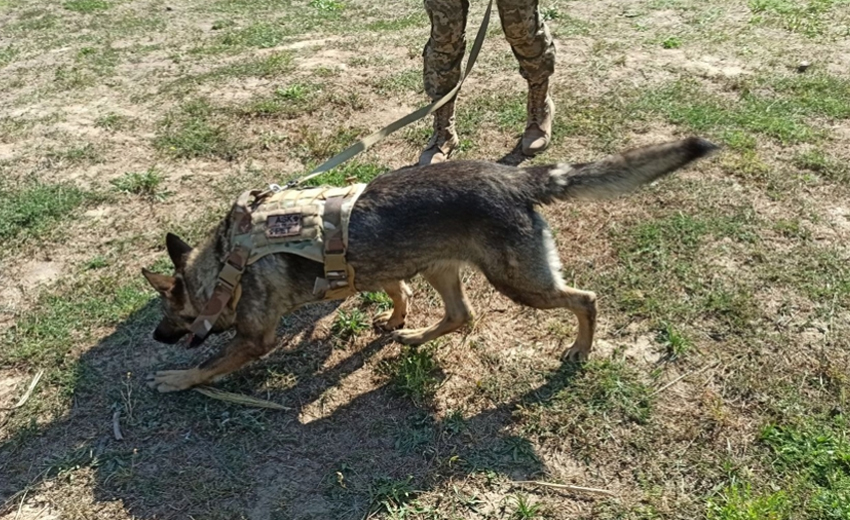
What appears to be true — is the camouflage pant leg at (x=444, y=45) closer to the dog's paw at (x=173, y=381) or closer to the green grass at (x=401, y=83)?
the green grass at (x=401, y=83)

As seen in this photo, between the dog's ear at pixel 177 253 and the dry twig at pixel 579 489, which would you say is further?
the dog's ear at pixel 177 253

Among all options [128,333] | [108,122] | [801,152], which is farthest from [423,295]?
[108,122]

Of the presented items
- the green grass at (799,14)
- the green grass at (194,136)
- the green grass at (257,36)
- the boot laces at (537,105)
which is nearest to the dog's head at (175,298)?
the green grass at (194,136)

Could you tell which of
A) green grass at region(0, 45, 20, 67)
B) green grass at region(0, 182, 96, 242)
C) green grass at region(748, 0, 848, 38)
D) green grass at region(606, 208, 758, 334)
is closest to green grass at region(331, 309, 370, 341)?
green grass at region(606, 208, 758, 334)

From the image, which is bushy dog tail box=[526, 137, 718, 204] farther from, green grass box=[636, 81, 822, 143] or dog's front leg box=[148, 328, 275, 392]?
green grass box=[636, 81, 822, 143]

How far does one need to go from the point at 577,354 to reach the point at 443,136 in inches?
106

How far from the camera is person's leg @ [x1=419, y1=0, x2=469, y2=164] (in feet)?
17.3

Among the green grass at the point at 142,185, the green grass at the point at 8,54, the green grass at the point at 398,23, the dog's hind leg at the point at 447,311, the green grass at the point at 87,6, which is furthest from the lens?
the green grass at the point at 87,6

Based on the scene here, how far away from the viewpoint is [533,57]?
5.60m

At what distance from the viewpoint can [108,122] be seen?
263 inches

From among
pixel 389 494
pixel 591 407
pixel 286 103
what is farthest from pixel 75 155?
pixel 591 407

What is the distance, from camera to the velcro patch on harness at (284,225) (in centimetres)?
352

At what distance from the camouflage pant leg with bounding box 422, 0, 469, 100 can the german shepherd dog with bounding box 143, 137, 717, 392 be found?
212 centimetres

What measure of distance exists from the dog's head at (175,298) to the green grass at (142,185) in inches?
75.6
